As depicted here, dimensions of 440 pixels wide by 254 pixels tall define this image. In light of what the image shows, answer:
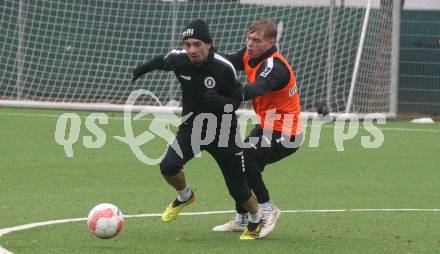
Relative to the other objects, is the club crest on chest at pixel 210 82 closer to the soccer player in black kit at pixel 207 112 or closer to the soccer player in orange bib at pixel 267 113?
the soccer player in black kit at pixel 207 112

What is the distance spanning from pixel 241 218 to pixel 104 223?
5.22ft

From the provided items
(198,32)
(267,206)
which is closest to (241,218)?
(267,206)

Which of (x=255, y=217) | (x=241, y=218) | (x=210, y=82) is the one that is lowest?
(x=241, y=218)

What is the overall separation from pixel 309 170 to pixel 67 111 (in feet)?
31.2

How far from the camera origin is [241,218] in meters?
9.17

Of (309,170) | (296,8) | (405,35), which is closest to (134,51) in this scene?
(296,8)

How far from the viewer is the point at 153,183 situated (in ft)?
39.7

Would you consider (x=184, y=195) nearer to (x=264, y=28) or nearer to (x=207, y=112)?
(x=207, y=112)

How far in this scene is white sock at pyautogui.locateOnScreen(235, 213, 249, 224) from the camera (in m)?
9.16

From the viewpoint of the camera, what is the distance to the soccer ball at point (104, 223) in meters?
7.96

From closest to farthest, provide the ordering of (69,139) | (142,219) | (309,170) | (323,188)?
(142,219) → (323,188) → (309,170) → (69,139)

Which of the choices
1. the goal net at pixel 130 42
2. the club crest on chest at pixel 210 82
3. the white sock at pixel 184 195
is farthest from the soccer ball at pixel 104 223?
the goal net at pixel 130 42

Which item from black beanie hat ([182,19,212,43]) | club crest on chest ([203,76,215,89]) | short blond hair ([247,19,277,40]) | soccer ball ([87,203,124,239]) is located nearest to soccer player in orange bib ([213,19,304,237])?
short blond hair ([247,19,277,40])

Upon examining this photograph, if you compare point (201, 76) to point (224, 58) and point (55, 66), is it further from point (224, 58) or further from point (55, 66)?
point (55, 66)
